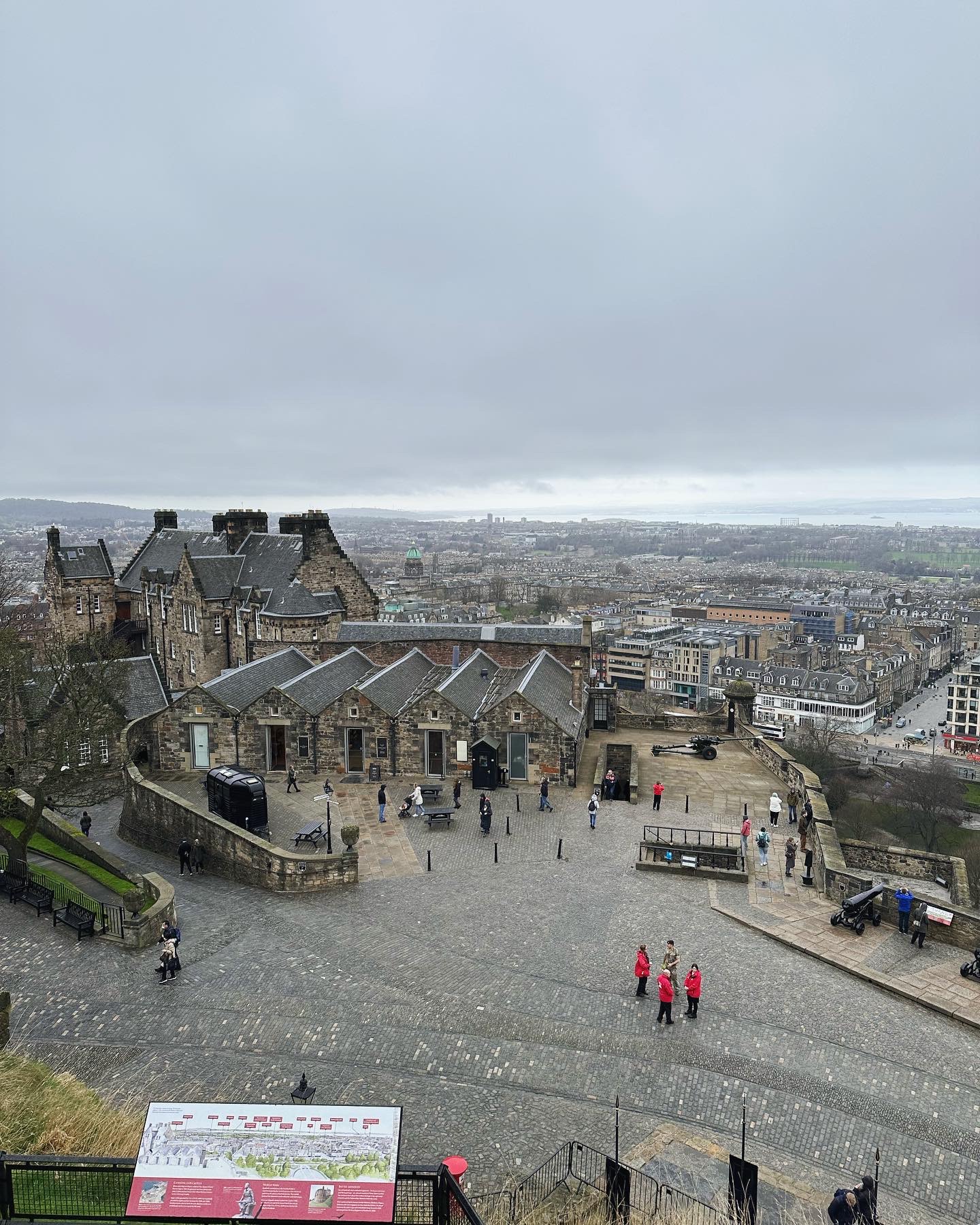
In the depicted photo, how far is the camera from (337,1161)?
26.6ft

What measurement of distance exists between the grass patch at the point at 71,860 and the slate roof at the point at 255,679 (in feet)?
23.7

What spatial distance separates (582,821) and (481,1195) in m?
16.1

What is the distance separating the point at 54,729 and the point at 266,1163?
20223 mm

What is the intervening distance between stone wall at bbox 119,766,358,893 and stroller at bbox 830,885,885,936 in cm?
1158

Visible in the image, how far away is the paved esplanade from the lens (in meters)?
12.6

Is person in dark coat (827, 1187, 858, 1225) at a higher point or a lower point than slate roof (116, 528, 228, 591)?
lower

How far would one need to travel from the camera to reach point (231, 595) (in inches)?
1773

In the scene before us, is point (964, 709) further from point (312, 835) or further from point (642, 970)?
point (642, 970)

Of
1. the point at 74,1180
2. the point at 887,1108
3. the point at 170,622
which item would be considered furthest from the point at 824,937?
the point at 170,622

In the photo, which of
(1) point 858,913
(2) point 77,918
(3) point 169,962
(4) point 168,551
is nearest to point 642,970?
(1) point 858,913

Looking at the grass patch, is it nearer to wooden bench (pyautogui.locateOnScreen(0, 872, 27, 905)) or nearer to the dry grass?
wooden bench (pyautogui.locateOnScreen(0, 872, 27, 905))

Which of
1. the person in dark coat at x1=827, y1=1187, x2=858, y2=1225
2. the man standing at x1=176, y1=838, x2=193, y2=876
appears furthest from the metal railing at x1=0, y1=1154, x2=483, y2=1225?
the man standing at x1=176, y1=838, x2=193, y2=876


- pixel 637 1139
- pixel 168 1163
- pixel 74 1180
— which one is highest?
pixel 168 1163

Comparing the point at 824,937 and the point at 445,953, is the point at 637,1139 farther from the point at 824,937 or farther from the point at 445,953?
the point at 824,937
